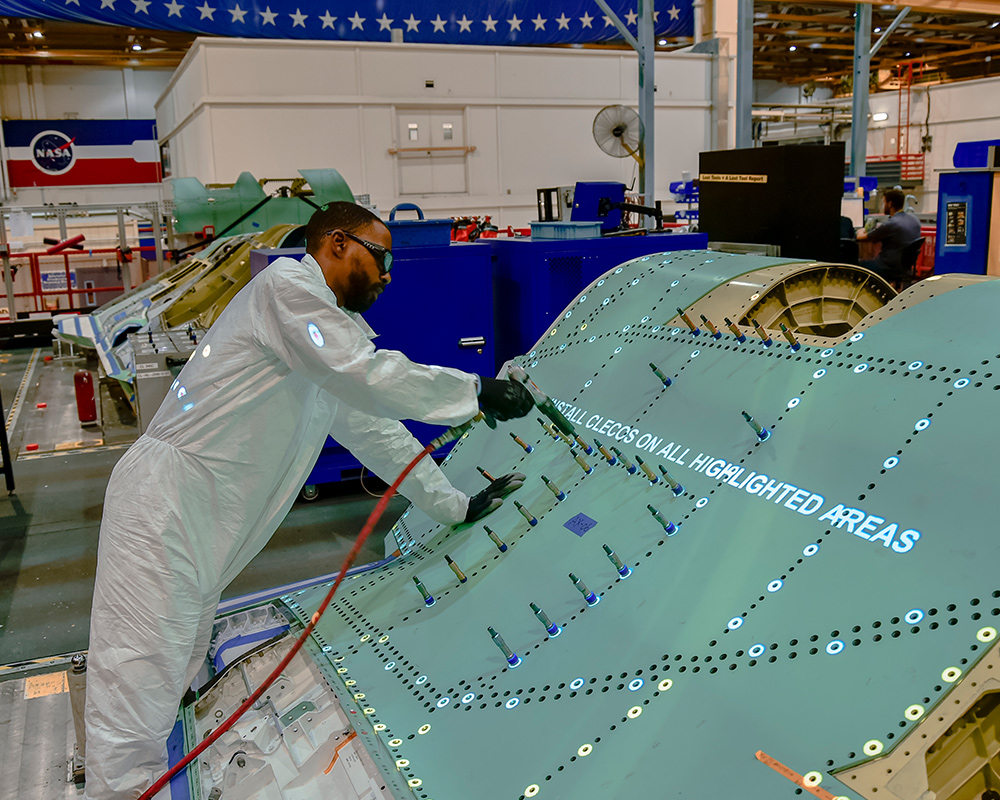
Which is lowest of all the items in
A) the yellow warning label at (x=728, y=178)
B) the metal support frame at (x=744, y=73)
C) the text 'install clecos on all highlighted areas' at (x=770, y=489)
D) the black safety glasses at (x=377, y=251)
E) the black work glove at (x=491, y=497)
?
the black work glove at (x=491, y=497)

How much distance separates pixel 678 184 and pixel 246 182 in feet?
27.4

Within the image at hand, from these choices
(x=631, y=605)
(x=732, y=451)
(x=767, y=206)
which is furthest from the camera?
(x=767, y=206)

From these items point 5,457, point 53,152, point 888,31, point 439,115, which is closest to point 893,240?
point 888,31

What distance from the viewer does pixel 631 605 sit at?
7.74 feet

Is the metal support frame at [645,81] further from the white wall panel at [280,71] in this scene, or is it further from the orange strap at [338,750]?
the orange strap at [338,750]

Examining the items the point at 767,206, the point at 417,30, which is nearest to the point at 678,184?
the point at 417,30

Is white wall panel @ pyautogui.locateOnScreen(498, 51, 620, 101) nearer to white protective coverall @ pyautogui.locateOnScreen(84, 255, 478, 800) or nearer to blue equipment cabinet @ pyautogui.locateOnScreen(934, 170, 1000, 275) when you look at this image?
blue equipment cabinet @ pyautogui.locateOnScreen(934, 170, 1000, 275)

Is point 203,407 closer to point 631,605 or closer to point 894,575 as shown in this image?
point 631,605

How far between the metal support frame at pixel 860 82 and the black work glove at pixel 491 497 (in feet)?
37.0

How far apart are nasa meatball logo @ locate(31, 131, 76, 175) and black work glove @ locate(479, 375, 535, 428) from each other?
2211 cm

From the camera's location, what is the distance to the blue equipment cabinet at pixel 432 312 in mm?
5422

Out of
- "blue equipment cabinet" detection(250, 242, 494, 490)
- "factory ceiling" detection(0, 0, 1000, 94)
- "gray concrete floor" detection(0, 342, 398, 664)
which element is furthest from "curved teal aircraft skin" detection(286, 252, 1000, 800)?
"factory ceiling" detection(0, 0, 1000, 94)

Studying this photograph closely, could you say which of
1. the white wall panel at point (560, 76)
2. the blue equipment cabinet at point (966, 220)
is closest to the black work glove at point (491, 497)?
the blue equipment cabinet at point (966, 220)

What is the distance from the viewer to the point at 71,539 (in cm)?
527
